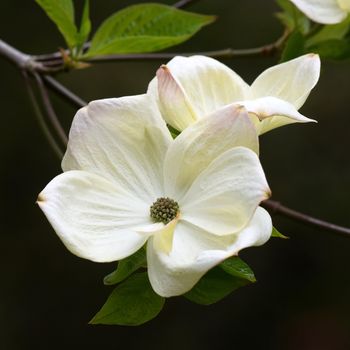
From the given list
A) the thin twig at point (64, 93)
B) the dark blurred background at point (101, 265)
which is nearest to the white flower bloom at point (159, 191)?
the thin twig at point (64, 93)

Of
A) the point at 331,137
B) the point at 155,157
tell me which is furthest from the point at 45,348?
the point at 155,157

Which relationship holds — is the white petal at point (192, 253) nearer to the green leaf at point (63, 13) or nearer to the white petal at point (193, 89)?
the white petal at point (193, 89)

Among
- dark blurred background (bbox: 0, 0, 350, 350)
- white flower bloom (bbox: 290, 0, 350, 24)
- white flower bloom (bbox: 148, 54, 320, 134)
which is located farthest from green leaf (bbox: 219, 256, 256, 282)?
dark blurred background (bbox: 0, 0, 350, 350)

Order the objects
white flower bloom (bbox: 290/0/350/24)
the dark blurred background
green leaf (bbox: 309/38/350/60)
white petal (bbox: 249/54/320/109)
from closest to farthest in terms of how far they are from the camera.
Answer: white petal (bbox: 249/54/320/109) < white flower bloom (bbox: 290/0/350/24) < green leaf (bbox: 309/38/350/60) < the dark blurred background

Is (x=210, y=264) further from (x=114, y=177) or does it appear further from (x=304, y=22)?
(x=304, y=22)

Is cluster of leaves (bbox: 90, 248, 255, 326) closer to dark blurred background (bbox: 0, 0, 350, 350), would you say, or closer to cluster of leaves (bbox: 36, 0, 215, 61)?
cluster of leaves (bbox: 36, 0, 215, 61)

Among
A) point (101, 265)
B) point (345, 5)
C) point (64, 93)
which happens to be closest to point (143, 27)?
point (64, 93)

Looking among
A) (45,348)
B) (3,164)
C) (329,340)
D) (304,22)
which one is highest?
(304,22)
